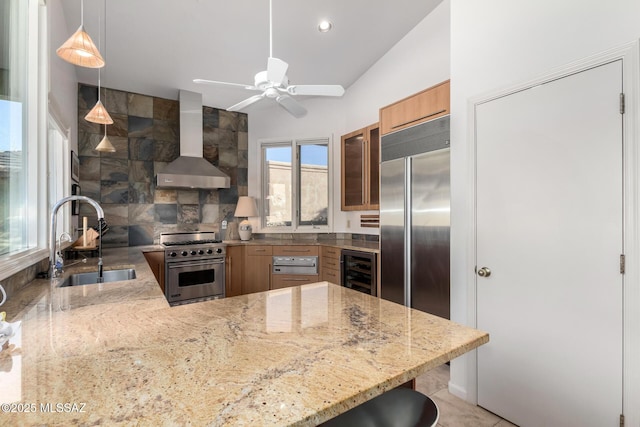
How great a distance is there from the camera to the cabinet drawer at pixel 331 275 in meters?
3.79

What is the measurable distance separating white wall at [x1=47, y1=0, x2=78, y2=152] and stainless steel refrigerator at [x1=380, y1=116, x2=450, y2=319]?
2.69 m

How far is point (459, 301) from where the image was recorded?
2.27m

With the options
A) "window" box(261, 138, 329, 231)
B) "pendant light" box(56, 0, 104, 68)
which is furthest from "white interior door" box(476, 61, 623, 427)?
"window" box(261, 138, 329, 231)

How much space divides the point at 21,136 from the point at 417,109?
8.86ft

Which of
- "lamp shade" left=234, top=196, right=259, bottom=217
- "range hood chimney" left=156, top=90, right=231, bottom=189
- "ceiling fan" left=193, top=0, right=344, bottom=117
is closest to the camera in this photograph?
"ceiling fan" left=193, top=0, right=344, bottom=117

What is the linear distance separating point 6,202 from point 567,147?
2927 mm

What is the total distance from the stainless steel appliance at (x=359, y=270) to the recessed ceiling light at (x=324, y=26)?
2362mm

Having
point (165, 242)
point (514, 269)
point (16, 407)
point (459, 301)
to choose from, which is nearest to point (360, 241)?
point (459, 301)

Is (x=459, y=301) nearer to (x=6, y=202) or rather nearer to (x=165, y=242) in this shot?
(x=6, y=202)

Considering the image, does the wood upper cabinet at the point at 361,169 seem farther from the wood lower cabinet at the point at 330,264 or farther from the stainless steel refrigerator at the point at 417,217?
the stainless steel refrigerator at the point at 417,217

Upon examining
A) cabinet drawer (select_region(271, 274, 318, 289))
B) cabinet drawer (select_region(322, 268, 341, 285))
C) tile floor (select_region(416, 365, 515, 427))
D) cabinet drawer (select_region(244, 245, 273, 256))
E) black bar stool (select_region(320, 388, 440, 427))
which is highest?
cabinet drawer (select_region(244, 245, 273, 256))

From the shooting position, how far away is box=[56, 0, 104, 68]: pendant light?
4.92 ft

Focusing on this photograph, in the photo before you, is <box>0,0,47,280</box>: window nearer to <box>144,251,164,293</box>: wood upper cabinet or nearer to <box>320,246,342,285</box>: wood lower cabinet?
<box>144,251,164,293</box>: wood upper cabinet

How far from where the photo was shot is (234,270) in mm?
4258
